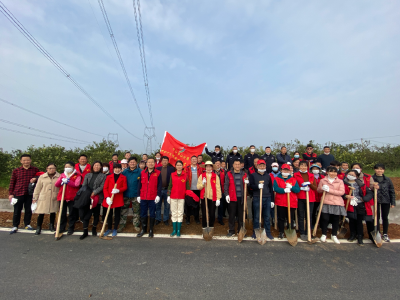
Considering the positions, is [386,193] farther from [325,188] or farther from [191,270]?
[191,270]

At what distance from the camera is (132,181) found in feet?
18.0

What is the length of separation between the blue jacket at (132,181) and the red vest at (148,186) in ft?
1.14

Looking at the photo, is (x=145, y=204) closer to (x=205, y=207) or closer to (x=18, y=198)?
(x=205, y=207)

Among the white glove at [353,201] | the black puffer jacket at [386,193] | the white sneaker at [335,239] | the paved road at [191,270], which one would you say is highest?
the black puffer jacket at [386,193]

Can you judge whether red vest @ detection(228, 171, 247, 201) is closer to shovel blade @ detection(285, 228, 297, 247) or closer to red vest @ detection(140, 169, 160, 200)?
shovel blade @ detection(285, 228, 297, 247)

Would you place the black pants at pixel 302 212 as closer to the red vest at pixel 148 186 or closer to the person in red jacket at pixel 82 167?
the red vest at pixel 148 186

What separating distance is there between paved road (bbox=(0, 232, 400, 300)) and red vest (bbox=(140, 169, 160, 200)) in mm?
1099

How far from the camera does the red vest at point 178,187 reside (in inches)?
201

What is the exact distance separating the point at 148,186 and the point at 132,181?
688 mm

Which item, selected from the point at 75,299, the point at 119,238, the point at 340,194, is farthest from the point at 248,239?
the point at 75,299

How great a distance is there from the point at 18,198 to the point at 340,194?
344 inches

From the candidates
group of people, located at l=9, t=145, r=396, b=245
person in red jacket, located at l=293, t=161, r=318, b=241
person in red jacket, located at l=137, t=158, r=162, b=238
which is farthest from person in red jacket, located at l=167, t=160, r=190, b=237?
person in red jacket, located at l=293, t=161, r=318, b=241

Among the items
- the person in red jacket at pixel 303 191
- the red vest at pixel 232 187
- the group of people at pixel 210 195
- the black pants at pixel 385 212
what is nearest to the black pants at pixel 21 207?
the group of people at pixel 210 195

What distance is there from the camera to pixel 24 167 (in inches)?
213
